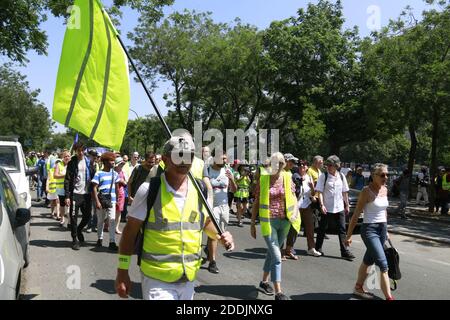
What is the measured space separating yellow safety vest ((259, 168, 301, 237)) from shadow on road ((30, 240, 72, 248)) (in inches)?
170

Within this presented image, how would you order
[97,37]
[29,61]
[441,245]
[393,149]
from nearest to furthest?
[97,37], [441,245], [29,61], [393,149]

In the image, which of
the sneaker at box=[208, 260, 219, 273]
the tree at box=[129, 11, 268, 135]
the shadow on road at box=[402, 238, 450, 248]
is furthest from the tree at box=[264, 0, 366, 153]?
the sneaker at box=[208, 260, 219, 273]

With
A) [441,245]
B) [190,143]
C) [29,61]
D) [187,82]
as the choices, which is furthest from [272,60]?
[190,143]

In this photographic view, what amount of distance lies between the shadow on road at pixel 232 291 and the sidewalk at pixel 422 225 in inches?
284

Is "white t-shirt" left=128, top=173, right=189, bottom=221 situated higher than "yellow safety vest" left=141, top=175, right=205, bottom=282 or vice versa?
"white t-shirt" left=128, top=173, right=189, bottom=221

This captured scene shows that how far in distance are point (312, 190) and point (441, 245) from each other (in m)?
4.18

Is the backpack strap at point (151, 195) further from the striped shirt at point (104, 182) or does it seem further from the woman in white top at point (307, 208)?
the woman in white top at point (307, 208)

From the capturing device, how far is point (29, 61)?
14.0 meters

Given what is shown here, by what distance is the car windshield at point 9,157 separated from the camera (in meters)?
9.72

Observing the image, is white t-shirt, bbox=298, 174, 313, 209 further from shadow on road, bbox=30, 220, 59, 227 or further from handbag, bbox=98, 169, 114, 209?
shadow on road, bbox=30, 220, 59, 227

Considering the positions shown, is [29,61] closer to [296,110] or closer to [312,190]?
[312,190]

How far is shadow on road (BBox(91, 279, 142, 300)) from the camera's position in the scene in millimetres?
5777

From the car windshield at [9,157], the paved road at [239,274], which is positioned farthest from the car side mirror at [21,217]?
the car windshield at [9,157]

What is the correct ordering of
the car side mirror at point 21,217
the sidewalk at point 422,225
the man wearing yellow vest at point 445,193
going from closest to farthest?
the car side mirror at point 21,217, the sidewalk at point 422,225, the man wearing yellow vest at point 445,193
